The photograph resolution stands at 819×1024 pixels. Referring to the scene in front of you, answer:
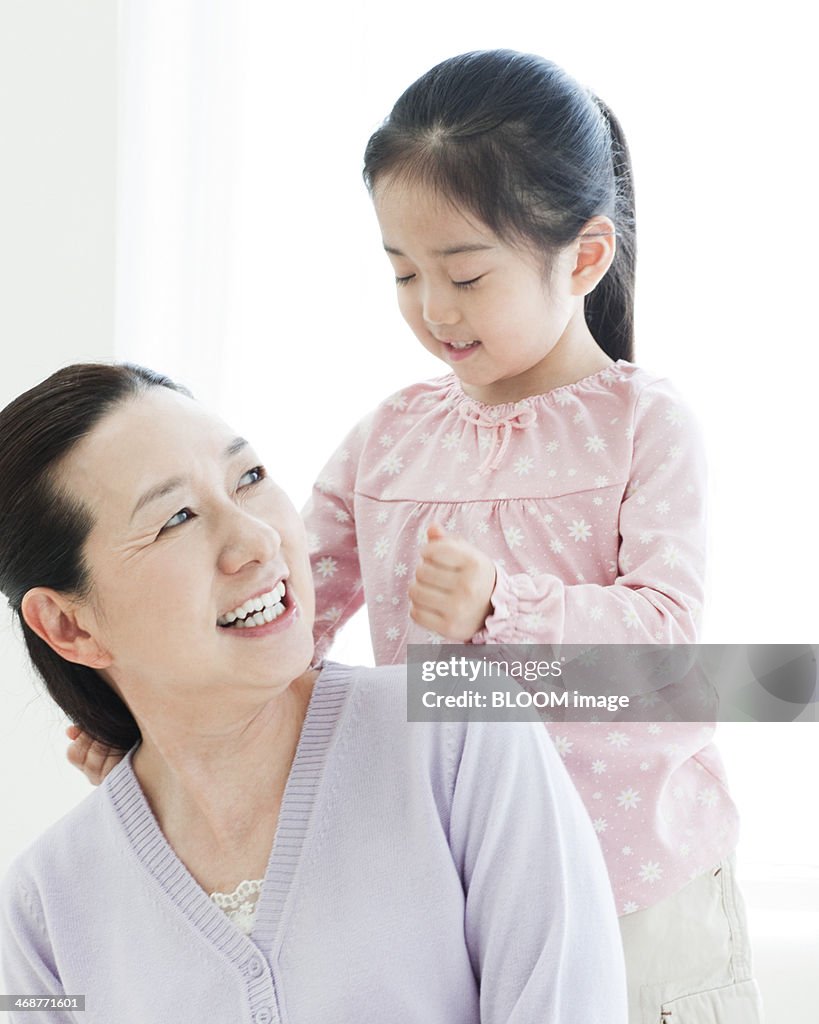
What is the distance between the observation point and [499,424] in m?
1.43

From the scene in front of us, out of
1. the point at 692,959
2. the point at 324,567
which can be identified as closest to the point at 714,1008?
the point at 692,959

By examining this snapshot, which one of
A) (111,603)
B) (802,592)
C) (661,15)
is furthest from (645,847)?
(661,15)

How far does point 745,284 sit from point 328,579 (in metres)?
0.87

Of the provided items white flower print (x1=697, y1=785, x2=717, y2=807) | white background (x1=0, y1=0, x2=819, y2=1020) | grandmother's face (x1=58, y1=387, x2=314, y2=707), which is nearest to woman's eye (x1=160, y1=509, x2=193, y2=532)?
grandmother's face (x1=58, y1=387, x2=314, y2=707)

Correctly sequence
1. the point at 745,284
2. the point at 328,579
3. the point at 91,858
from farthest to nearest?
the point at 745,284 → the point at 328,579 → the point at 91,858

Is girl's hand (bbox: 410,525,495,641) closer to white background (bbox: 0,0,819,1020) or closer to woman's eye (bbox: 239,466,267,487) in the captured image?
woman's eye (bbox: 239,466,267,487)

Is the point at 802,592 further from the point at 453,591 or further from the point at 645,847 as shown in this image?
the point at 453,591

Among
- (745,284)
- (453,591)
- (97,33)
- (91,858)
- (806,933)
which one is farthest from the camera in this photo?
(97,33)

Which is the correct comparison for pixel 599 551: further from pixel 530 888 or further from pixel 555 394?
pixel 530 888

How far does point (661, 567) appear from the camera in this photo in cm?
129

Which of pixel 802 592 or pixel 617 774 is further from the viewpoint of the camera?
pixel 802 592

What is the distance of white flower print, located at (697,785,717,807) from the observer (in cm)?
139

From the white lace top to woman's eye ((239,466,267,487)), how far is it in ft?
1.31

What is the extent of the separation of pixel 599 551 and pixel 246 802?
466 mm
